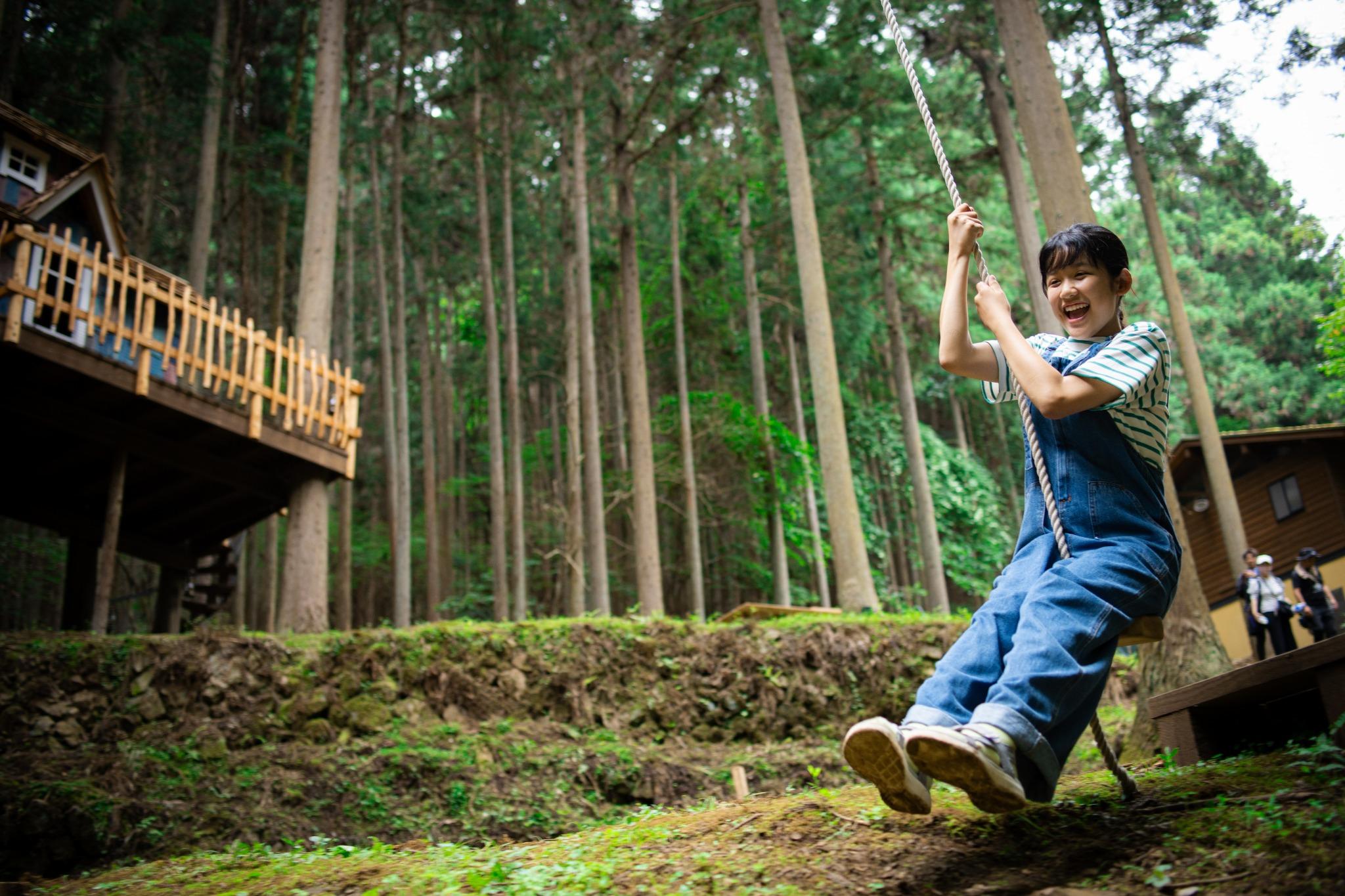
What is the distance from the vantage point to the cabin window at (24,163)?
11125mm

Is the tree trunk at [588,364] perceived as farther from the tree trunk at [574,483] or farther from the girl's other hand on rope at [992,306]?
the girl's other hand on rope at [992,306]

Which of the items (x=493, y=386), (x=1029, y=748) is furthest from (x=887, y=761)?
(x=493, y=386)

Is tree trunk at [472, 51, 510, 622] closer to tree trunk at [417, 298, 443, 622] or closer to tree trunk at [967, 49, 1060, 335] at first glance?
tree trunk at [417, 298, 443, 622]

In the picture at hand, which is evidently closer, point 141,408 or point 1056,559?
point 1056,559

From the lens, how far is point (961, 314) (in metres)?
2.95

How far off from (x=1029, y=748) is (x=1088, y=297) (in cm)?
147

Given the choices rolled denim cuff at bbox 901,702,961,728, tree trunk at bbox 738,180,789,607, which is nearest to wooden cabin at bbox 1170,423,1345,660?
tree trunk at bbox 738,180,789,607

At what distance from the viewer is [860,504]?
1029 inches

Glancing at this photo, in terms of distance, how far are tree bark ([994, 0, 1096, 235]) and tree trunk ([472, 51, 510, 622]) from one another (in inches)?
466

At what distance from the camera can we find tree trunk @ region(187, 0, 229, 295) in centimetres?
1475

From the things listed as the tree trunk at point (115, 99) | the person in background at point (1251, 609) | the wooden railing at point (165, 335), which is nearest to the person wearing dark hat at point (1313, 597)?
the person in background at point (1251, 609)

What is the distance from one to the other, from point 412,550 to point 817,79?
18585 mm

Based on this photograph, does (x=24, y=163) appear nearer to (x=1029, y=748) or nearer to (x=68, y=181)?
(x=68, y=181)

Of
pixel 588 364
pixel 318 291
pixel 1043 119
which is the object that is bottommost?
pixel 1043 119
